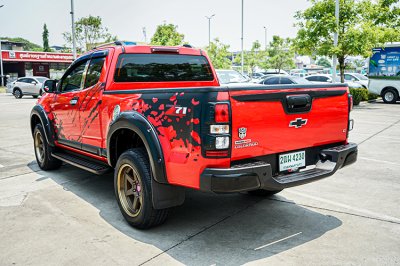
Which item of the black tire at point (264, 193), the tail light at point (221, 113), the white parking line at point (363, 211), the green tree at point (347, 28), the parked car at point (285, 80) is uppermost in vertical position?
the green tree at point (347, 28)

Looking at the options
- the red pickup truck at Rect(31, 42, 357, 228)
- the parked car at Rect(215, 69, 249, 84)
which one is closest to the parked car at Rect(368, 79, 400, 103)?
the parked car at Rect(215, 69, 249, 84)

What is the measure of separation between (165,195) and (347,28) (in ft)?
64.1

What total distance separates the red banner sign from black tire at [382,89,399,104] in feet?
135

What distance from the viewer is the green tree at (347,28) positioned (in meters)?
19.6

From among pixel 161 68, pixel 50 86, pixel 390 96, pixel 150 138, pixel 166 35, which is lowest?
pixel 390 96

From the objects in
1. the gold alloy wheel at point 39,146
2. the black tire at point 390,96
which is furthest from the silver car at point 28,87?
the gold alloy wheel at point 39,146

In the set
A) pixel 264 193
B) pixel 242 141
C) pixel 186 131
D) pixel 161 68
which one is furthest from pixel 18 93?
pixel 242 141

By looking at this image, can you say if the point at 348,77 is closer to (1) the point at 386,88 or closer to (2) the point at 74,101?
(1) the point at 386,88

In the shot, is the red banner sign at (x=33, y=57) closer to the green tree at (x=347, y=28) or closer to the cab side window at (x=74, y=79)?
the green tree at (x=347, y=28)

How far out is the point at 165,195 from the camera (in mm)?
3789

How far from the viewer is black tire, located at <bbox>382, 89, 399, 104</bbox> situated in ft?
69.4

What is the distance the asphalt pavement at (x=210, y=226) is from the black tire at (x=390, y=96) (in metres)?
16.6

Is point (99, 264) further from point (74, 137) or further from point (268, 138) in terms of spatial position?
point (74, 137)

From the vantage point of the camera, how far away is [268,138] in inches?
142
